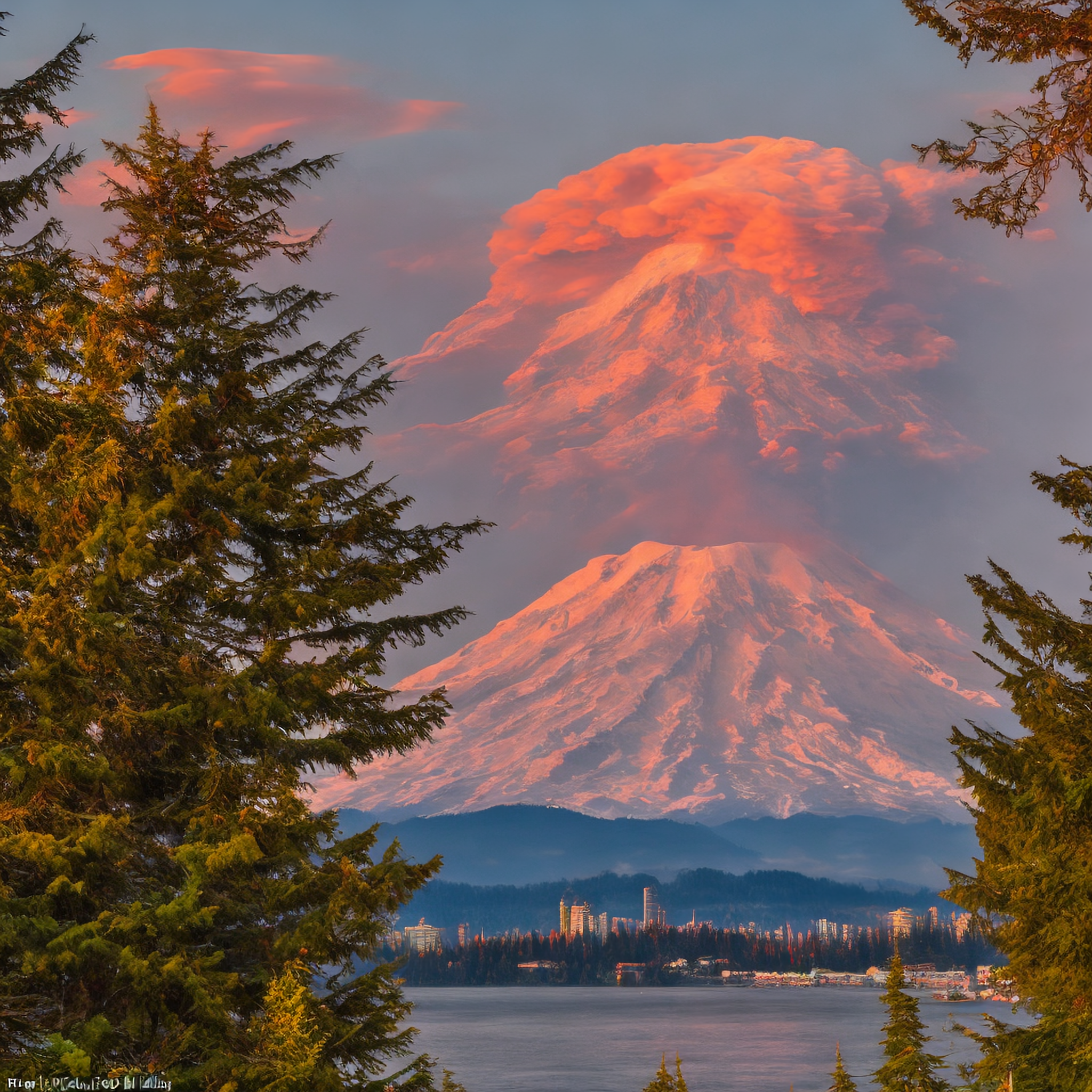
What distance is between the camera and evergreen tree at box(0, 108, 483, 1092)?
9.22 metres

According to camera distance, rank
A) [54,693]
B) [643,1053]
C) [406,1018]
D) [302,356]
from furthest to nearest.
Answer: [643,1053] < [302,356] < [406,1018] < [54,693]

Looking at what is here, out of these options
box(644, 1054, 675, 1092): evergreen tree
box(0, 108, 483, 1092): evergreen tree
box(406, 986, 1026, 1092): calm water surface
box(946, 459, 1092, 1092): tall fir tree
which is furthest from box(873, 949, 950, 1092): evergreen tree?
box(406, 986, 1026, 1092): calm water surface

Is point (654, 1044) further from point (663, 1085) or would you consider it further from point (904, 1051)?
point (904, 1051)

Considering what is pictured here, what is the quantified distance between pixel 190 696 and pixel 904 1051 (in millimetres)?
15789

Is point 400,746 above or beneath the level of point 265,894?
above

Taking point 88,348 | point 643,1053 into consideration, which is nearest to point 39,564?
point 88,348

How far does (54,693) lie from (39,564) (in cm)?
137

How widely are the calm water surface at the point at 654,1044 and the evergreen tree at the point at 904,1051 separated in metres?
53.5

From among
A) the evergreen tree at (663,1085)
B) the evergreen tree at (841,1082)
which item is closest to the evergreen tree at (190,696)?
the evergreen tree at (663,1085)

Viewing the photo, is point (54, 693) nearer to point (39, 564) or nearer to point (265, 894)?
point (39, 564)

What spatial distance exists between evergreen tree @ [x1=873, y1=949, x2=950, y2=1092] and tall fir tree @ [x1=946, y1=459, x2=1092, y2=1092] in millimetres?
→ 7060

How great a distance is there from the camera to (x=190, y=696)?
34.2 feet

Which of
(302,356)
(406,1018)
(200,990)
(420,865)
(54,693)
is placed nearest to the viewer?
(200,990)

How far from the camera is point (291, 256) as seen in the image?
557 inches
